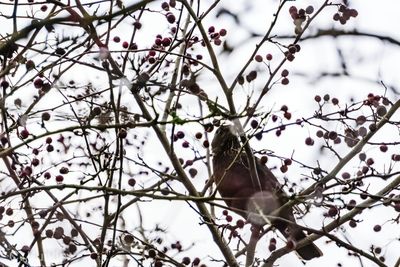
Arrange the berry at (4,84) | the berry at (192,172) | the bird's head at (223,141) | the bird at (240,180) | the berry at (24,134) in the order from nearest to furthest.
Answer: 1. the berry at (4,84)
2. the berry at (24,134)
3. the berry at (192,172)
4. the bird at (240,180)
5. the bird's head at (223,141)

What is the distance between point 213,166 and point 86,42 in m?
1.92

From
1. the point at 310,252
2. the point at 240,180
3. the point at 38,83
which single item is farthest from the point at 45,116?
the point at 310,252

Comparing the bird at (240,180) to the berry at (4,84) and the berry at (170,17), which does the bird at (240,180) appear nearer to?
the berry at (170,17)

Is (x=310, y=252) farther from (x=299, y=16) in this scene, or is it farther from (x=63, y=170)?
(x=63, y=170)

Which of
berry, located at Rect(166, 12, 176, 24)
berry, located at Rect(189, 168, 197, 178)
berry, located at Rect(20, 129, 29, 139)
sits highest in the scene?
berry, located at Rect(166, 12, 176, 24)

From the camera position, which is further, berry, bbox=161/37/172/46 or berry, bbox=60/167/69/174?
berry, bbox=161/37/172/46

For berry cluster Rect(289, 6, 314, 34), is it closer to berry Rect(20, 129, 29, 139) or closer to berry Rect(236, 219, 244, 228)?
berry Rect(236, 219, 244, 228)

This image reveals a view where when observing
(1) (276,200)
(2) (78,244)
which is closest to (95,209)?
(2) (78,244)

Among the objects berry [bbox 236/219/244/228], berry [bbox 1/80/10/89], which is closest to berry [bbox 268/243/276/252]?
berry [bbox 236/219/244/228]

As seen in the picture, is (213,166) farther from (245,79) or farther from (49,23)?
(49,23)

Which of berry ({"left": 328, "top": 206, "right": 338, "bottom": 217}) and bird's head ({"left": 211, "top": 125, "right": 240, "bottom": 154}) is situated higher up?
bird's head ({"left": 211, "top": 125, "right": 240, "bottom": 154})

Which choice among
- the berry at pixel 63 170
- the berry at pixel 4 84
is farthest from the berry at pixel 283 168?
the berry at pixel 4 84

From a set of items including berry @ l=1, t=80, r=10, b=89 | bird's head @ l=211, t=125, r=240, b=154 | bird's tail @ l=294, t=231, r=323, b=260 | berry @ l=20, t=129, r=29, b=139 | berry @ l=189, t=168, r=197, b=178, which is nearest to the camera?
berry @ l=1, t=80, r=10, b=89

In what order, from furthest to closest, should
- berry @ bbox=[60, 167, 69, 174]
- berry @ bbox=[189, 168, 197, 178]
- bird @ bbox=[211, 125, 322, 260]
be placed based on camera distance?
bird @ bbox=[211, 125, 322, 260] → berry @ bbox=[189, 168, 197, 178] → berry @ bbox=[60, 167, 69, 174]
